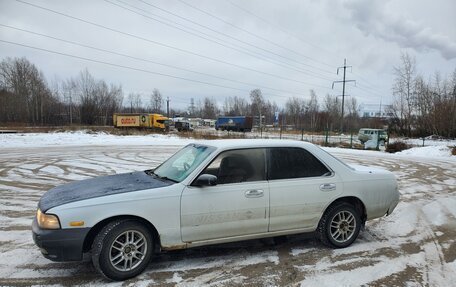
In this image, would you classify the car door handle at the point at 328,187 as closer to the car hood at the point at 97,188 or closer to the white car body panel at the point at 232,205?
the white car body panel at the point at 232,205

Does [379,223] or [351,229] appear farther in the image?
[379,223]

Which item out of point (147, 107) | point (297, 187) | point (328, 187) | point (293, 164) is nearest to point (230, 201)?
point (297, 187)

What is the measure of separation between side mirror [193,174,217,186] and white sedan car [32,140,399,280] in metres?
0.01

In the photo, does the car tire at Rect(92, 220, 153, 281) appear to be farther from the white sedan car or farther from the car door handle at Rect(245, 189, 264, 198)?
the car door handle at Rect(245, 189, 264, 198)

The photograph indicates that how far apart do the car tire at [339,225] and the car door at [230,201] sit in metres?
1.00

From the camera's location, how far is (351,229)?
5070 millimetres

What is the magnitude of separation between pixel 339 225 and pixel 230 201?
1833 mm

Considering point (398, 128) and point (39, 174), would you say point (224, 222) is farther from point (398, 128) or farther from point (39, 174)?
point (398, 128)

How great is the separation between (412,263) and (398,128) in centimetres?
5242

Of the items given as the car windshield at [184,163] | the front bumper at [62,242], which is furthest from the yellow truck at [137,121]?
the front bumper at [62,242]

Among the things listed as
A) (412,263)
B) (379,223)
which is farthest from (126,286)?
(379,223)

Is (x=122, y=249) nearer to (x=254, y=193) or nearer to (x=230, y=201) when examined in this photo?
(x=230, y=201)

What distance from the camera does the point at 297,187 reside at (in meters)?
4.66

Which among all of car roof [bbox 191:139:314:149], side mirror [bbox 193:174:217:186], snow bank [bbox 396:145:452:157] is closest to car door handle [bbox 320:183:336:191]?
car roof [bbox 191:139:314:149]
